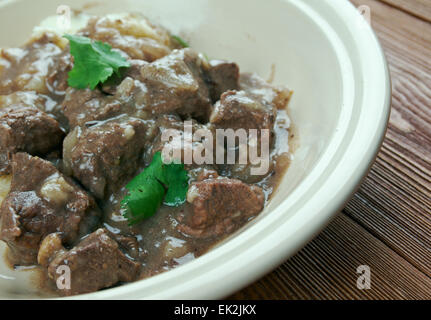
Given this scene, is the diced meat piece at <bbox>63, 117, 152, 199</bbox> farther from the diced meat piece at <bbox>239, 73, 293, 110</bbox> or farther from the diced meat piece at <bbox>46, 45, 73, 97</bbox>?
the diced meat piece at <bbox>239, 73, 293, 110</bbox>

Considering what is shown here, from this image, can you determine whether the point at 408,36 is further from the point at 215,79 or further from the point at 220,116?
the point at 220,116

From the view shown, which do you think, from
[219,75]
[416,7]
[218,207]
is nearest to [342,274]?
[218,207]

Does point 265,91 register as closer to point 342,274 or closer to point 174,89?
point 174,89

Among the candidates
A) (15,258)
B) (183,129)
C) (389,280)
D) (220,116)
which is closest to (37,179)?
(15,258)

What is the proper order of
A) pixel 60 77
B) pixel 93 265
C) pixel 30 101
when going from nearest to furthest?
pixel 93 265, pixel 30 101, pixel 60 77

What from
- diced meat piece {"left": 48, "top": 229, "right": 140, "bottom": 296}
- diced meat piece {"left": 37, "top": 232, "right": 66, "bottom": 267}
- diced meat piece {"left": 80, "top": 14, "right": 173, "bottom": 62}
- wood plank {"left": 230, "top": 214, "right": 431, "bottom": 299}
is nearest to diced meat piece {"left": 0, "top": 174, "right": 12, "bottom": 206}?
diced meat piece {"left": 37, "top": 232, "right": 66, "bottom": 267}

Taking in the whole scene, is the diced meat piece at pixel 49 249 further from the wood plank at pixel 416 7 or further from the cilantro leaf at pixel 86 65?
the wood plank at pixel 416 7

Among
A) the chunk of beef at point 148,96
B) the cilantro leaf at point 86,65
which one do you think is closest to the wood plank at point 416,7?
the chunk of beef at point 148,96
